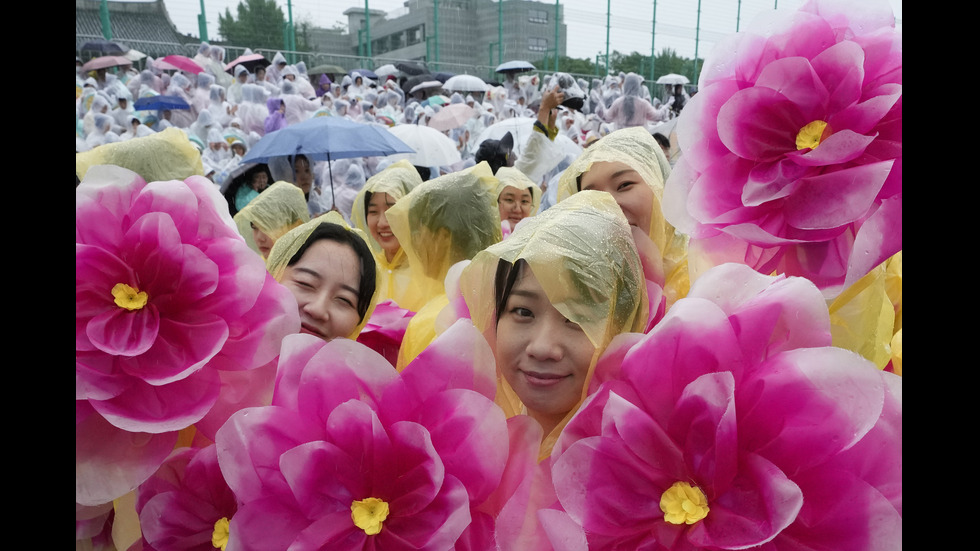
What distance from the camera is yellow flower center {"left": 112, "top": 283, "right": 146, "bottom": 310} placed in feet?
3.60

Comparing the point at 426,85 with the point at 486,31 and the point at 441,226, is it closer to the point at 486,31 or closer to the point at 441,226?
the point at 486,31

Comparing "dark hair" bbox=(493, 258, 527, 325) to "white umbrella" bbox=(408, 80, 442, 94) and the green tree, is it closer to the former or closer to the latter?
"white umbrella" bbox=(408, 80, 442, 94)

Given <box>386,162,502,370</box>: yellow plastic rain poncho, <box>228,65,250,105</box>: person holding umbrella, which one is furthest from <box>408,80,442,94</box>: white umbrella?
<box>386,162,502,370</box>: yellow plastic rain poncho

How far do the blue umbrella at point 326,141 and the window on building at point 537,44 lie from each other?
2098 centimetres

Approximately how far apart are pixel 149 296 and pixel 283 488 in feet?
1.29

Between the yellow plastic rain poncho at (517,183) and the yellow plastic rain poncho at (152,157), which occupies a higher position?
the yellow plastic rain poncho at (152,157)

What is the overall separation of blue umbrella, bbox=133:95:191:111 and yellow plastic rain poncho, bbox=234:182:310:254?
9.16 m

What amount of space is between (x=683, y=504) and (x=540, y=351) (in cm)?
35

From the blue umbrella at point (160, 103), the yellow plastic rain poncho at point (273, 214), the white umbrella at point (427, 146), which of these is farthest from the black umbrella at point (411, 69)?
the yellow plastic rain poncho at point (273, 214)

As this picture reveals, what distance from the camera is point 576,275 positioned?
1.08 metres

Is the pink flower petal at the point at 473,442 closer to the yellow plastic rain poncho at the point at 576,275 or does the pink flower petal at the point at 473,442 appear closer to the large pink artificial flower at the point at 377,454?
the large pink artificial flower at the point at 377,454

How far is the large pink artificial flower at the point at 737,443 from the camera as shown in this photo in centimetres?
80

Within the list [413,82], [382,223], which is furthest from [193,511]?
[413,82]
